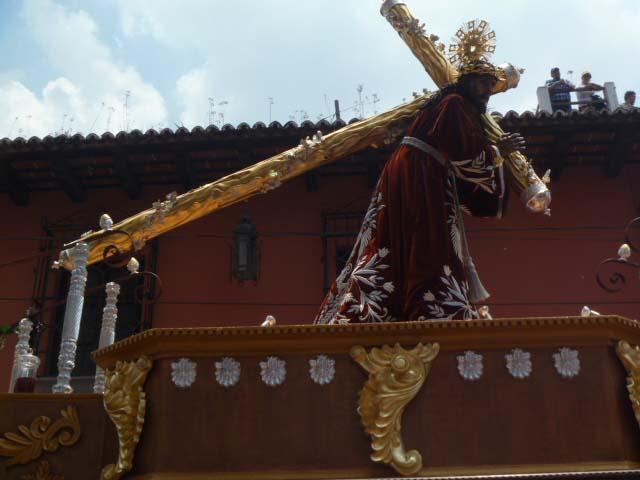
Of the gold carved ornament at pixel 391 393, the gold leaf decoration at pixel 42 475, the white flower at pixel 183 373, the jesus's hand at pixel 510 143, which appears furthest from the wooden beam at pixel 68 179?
the gold carved ornament at pixel 391 393

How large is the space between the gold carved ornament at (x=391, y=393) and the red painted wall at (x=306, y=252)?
23.1 feet

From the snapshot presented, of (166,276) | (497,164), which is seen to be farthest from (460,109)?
(166,276)

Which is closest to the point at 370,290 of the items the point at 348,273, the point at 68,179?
the point at 348,273

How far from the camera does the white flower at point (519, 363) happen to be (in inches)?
150

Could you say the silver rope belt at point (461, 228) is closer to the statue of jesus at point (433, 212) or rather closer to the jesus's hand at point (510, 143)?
the statue of jesus at point (433, 212)

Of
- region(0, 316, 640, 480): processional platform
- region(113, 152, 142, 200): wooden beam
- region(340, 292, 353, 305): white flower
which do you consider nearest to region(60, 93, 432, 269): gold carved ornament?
region(340, 292, 353, 305): white flower

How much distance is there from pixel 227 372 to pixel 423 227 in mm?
1670

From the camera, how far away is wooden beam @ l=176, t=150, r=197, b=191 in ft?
37.1

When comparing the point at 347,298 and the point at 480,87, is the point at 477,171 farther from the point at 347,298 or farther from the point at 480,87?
the point at 347,298

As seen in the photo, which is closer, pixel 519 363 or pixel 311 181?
pixel 519 363

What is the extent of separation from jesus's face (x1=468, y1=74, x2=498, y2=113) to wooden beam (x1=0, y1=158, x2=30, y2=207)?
843 cm

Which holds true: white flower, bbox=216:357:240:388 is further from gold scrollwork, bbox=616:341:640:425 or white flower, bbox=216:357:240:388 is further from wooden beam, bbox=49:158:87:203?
wooden beam, bbox=49:158:87:203

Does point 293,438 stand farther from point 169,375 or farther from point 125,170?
point 125,170

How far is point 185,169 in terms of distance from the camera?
11.5m
